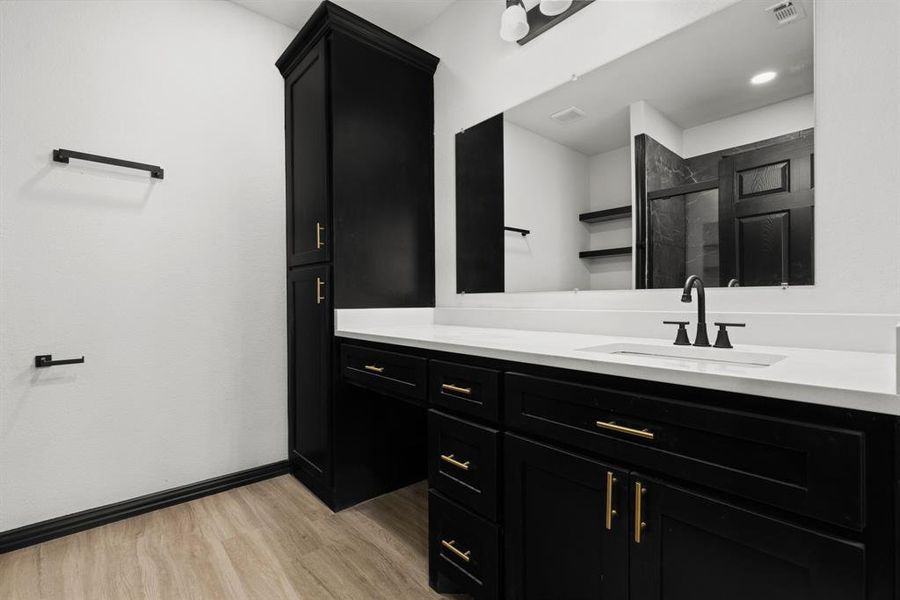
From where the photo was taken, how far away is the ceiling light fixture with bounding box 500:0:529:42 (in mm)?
1683

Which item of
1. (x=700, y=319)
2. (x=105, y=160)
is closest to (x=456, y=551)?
(x=700, y=319)

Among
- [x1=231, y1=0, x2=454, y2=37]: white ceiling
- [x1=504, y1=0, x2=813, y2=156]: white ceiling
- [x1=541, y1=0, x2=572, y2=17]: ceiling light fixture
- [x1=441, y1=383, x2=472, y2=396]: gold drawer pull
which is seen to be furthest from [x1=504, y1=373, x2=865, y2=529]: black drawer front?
[x1=231, y1=0, x2=454, y2=37]: white ceiling

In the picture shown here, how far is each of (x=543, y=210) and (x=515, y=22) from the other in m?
0.76

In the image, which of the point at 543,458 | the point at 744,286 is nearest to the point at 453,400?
the point at 543,458

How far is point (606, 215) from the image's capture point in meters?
1.57

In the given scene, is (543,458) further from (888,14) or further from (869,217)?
(888,14)

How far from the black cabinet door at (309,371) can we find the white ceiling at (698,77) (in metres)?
1.35

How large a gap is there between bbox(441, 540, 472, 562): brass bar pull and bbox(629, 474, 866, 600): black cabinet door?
0.53 meters

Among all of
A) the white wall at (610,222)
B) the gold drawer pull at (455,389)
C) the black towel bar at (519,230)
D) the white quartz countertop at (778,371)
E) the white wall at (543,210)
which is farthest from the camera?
the black towel bar at (519,230)

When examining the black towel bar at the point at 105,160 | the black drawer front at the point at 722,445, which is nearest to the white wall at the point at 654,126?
the black drawer front at the point at 722,445

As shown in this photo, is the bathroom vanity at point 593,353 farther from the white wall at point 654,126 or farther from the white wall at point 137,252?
the white wall at point 137,252

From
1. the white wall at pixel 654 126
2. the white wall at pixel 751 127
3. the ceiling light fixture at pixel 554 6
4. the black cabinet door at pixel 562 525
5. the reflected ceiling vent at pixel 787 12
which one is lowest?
the black cabinet door at pixel 562 525

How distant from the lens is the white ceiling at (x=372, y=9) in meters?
2.26

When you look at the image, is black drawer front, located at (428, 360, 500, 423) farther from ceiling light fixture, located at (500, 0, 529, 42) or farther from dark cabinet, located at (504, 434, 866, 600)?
ceiling light fixture, located at (500, 0, 529, 42)
